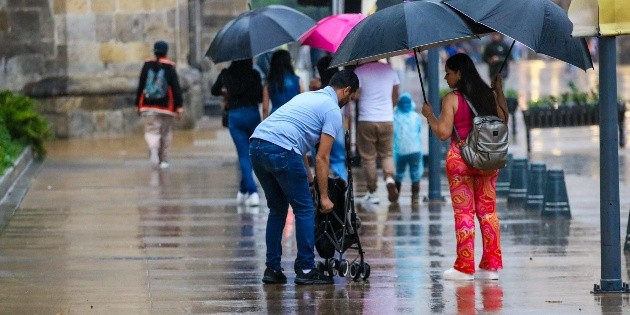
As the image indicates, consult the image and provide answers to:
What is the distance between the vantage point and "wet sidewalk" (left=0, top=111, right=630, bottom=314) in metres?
10.6

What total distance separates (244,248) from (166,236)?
1.05 metres

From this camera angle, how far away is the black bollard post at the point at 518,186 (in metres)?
17.0

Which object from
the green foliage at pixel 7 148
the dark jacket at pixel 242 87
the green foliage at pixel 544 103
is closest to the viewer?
the dark jacket at pixel 242 87

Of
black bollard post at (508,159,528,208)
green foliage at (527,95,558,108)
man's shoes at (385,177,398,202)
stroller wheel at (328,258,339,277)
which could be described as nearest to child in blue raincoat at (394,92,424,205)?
man's shoes at (385,177,398,202)

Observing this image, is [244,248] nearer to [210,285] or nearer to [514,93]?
[210,285]

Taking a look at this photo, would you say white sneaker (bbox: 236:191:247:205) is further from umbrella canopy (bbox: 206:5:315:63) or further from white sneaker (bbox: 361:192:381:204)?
umbrella canopy (bbox: 206:5:315:63)

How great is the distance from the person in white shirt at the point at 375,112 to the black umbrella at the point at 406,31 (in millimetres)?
5041

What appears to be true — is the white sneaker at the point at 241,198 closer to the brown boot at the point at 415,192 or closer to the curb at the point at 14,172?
the brown boot at the point at 415,192

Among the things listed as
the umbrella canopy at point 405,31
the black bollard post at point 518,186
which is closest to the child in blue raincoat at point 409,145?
the black bollard post at point 518,186

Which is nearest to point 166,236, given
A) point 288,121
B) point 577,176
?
point 288,121

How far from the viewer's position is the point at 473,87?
37.6 ft

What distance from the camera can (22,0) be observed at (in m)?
27.8

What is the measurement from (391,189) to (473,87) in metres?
5.55

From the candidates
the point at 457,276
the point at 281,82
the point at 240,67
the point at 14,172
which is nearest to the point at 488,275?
the point at 457,276
